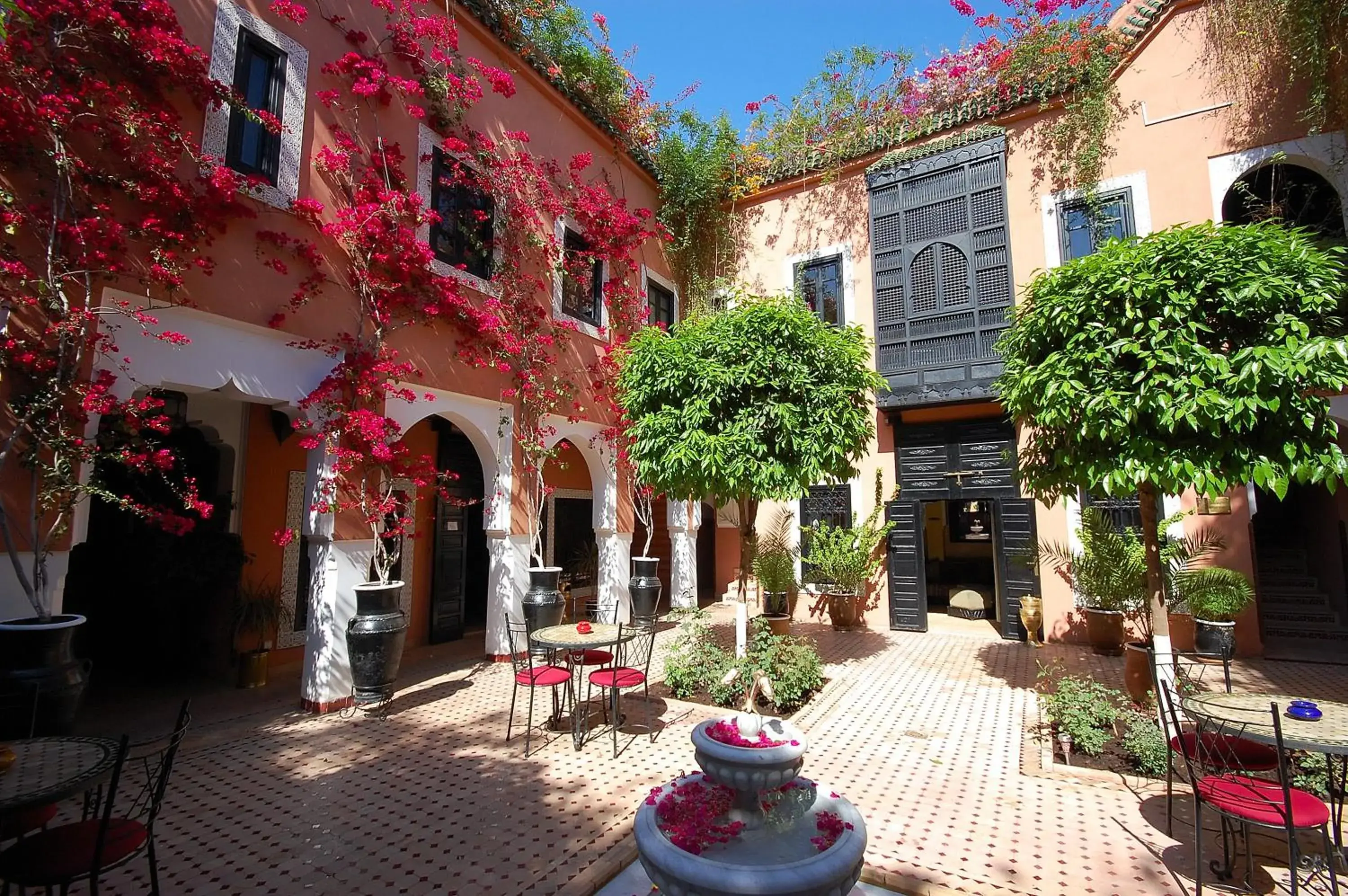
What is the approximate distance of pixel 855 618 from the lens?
9.90 metres

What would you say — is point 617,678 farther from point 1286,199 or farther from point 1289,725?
point 1286,199

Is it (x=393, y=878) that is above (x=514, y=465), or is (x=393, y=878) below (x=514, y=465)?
below

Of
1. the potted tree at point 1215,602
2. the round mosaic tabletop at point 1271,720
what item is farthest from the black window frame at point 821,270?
the round mosaic tabletop at point 1271,720

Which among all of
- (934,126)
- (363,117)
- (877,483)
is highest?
(934,126)

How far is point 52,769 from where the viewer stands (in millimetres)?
2467

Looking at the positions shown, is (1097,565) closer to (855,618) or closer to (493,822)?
(855,618)

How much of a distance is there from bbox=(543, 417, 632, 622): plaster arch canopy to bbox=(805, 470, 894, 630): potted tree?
310cm

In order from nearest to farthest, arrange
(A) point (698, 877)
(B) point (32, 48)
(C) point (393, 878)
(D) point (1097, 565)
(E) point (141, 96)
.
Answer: (A) point (698, 877), (C) point (393, 878), (B) point (32, 48), (E) point (141, 96), (D) point (1097, 565)

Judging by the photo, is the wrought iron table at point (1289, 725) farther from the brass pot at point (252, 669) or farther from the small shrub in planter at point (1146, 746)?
the brass pot at point (252, 669)

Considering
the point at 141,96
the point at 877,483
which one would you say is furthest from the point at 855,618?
the point at 141,96

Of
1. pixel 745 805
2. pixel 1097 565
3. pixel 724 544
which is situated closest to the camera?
pixel 745 805

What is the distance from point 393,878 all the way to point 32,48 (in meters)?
5.38

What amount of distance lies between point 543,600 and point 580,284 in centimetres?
431

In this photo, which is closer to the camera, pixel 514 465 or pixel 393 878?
pixel 393 878
